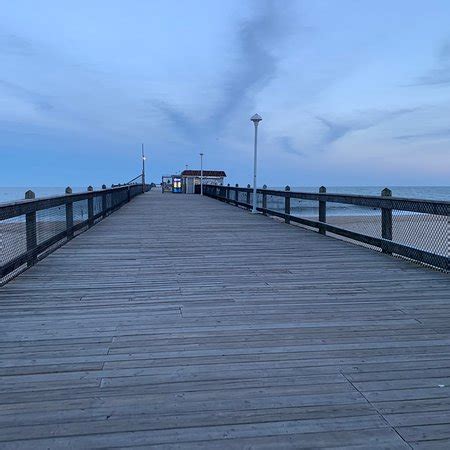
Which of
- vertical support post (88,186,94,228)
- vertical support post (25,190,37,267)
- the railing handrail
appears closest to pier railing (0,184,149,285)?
vertical support post (25,190,37,267)

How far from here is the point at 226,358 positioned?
3.06 m

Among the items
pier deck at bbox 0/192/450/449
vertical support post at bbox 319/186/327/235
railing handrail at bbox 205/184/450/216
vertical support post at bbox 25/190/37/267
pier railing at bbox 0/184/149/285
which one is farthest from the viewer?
vertical support post at bbox 319/186/327/235

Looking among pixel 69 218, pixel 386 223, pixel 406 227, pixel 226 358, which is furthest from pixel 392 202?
pixel 69 218

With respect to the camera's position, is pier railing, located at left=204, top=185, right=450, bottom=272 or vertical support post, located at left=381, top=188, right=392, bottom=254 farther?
vertical support post, located at left=381, top=188, right=392, bottom=254

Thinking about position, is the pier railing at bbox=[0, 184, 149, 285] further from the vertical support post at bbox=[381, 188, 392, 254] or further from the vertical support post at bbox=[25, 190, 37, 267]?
the vertical support post at bbox=[381, 188, 392, 254]

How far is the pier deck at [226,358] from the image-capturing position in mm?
2207

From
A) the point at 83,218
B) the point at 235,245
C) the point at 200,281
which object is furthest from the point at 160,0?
the point at 200,281

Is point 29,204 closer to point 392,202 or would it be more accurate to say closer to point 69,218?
point 69,218

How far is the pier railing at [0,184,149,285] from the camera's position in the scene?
5496 mm

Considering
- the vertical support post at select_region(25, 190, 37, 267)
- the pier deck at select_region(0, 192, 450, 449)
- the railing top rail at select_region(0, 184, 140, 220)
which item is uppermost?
the railing top rail at select_region(0, 184, 140, 220)

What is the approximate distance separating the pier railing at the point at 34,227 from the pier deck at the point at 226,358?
10.7 inches

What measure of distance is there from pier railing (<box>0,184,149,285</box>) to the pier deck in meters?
0.27

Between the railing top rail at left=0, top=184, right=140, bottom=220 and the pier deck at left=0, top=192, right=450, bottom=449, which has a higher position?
the railing top rail at left=0, top=184, right=140, bottom=220

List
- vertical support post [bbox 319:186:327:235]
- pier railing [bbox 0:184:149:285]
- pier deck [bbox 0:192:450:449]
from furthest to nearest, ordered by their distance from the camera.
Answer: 1. vertical support post [bbox 319:186:327:235]
2. pier railing [bbox 0:184:149:285]
3. pier deck [bbox 0:192:450:449]
